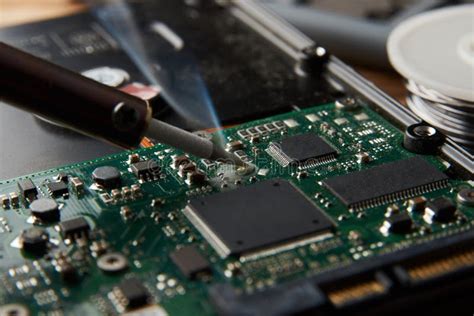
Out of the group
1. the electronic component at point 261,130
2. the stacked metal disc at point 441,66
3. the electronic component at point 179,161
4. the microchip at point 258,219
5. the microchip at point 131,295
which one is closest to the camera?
the microchip at point 131,295

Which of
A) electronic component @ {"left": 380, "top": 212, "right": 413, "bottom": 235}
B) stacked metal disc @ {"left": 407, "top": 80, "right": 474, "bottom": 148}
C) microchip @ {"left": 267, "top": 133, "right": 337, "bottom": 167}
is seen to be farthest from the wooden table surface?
electronic component @ {"left": 380, "top": 212, "right": 413, "bottom": 235}

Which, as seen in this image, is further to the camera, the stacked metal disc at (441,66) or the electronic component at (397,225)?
the stacked metal disc at (441,66)

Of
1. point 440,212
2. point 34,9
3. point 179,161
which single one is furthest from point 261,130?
point 34,9

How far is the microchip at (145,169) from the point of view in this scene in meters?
1.67

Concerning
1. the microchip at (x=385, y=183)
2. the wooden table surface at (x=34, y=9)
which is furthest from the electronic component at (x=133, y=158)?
the wooden table surface at (x=34, y=9)

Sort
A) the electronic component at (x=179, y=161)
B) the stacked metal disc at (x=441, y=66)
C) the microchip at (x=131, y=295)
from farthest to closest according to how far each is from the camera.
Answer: the stacked metal disc at (x=441, y=66) < the electronic component at (x=179, y=161) < the microchip at (x=131, y=295)

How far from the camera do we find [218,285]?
1351mm

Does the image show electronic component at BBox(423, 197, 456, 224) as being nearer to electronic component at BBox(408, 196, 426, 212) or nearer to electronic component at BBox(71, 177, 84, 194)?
electronic component at BBox(408, 196, 426, 212)

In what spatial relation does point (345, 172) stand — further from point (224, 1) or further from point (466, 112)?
point (224, 1)

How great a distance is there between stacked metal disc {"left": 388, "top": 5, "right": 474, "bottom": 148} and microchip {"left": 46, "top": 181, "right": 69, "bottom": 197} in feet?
2.73

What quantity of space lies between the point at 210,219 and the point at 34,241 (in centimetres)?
30

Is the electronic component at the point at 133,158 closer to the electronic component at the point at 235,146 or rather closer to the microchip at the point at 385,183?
the electronic component at the point at 235,146

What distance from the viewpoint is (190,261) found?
143 centimetres

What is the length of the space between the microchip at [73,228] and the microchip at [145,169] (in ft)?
0.61
